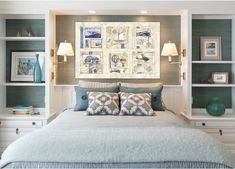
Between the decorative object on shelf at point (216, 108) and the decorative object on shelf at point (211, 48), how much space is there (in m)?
0.61

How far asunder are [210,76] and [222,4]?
3.33 ft

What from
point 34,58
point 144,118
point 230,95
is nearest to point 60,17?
point 34,58

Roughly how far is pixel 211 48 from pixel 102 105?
6.09ft

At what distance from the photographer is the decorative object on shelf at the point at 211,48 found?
A: 15.3ft

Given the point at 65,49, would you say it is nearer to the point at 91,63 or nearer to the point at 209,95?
the point at 91,63

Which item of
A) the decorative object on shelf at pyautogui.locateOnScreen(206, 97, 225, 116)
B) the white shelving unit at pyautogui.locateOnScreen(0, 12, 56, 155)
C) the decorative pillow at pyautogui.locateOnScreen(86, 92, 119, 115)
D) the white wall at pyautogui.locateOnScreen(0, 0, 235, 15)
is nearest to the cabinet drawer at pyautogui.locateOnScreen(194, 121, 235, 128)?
the decorative object on shelf at pyautogui.locateOnScreen(206, 97, 225, 116)

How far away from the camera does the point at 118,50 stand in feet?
15.6

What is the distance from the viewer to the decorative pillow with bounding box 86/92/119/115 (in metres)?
3.88

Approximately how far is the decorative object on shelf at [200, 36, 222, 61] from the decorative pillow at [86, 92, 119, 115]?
1.56m

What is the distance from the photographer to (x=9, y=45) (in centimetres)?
481

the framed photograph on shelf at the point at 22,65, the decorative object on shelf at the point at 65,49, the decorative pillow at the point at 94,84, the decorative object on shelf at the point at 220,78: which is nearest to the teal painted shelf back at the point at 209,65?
the decorative object on shelf at the point at 220,78

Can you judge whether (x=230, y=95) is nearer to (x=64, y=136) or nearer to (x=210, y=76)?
(x=210, y=76)

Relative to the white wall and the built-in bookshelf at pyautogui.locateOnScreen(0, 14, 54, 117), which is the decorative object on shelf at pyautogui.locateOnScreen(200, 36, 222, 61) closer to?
the white wall

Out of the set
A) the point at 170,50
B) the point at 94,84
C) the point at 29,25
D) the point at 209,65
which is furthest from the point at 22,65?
the point at 209,65
